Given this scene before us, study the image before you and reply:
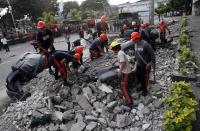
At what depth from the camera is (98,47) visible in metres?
10.1

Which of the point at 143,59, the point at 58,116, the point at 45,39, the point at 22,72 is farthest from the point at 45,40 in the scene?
the point at 143,59

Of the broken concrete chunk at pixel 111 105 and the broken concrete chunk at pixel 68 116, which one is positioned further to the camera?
the broken concrete chunk at pixel 111 105

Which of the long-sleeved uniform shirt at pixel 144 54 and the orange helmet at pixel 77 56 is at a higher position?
the long-sleeved uniform shirt at pixel 144 54

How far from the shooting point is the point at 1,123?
7.38 meters

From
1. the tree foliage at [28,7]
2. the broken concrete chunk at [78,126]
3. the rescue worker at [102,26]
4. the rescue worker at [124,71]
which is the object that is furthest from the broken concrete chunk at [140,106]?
the tree foliage at [28,7]

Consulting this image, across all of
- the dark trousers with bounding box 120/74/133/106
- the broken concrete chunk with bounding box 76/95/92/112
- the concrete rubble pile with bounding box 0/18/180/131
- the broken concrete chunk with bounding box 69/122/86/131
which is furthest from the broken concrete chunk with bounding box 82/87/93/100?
the dark trousers with bounding box 120/74/133/106

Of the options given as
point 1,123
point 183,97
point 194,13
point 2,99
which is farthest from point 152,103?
point 194,13

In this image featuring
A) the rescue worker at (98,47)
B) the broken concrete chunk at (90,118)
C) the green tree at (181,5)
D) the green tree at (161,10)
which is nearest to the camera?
the broken concrete chunk at (90,118)

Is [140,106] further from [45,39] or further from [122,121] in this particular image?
[45,39]

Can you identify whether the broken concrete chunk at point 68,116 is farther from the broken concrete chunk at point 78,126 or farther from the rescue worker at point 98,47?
the rescue worker at point 98,47

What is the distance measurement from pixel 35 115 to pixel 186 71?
172 inches

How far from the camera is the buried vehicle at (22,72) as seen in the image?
877 centimetres

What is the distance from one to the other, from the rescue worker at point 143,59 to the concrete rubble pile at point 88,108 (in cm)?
45

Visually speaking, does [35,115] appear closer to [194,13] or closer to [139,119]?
[139,119]
